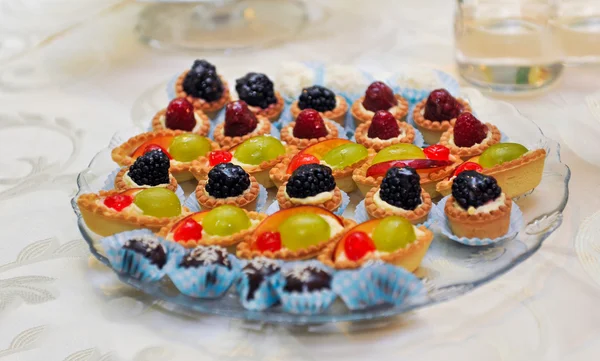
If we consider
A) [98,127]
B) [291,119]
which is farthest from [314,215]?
[98,127]

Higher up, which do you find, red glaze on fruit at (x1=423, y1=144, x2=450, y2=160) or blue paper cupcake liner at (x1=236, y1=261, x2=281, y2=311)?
blue paper cupcake liner at (x1=236, y1=261, x2=281, y2=311)

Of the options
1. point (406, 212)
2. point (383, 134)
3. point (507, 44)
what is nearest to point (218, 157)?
point (383, 134)

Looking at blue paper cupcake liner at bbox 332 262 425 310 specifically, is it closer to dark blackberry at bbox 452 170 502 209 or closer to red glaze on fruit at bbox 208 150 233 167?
dark blackberry at bbox 452 170 502 209

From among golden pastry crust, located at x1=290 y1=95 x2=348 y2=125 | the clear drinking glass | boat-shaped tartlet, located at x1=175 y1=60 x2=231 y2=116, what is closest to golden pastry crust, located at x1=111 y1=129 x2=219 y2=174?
boat-shaped tartlet, located at x1=175 y1=60 x2=231 y2=116

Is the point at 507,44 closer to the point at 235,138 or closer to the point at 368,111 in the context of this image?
the point at 368,111

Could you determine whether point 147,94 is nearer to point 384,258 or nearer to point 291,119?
point 291,119
